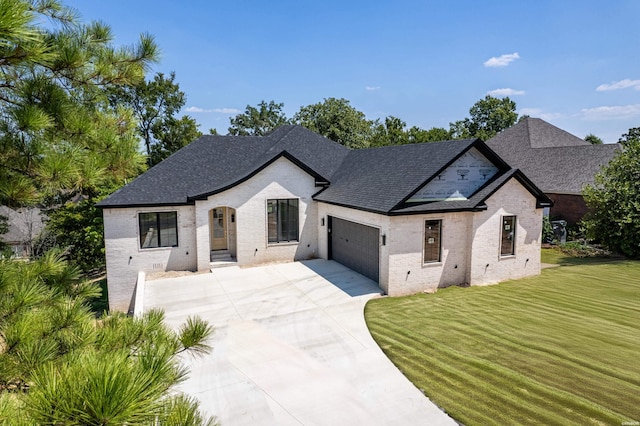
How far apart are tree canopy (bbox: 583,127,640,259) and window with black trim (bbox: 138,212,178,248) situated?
22.0m

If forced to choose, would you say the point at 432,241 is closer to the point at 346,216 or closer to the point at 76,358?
the point at 346,216

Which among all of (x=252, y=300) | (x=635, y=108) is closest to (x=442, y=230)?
(x=252, y=300)

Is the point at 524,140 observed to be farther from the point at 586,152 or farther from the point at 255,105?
the point at 255,105

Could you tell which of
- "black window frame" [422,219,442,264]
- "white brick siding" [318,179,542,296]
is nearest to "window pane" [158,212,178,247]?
"white brick siding" [318,179,542,296]

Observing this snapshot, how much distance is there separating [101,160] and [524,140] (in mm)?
36705

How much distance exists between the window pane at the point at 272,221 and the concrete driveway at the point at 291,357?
3147 mm

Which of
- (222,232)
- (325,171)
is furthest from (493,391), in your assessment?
(222,232)

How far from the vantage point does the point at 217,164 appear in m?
19.1

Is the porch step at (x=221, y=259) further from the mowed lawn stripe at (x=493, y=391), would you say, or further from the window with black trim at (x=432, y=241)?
the mowed lawn stripe at (x=493, y=391)

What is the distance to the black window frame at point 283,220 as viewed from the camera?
17.7 metres

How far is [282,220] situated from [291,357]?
9606 millimetres

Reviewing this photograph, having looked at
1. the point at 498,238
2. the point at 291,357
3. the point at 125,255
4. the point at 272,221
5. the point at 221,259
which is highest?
the point at 272,221

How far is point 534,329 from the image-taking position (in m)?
10.4

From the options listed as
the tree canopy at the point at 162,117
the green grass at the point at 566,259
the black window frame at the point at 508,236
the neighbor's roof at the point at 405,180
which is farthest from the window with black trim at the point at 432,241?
the tree canopy at the point at 162,117
